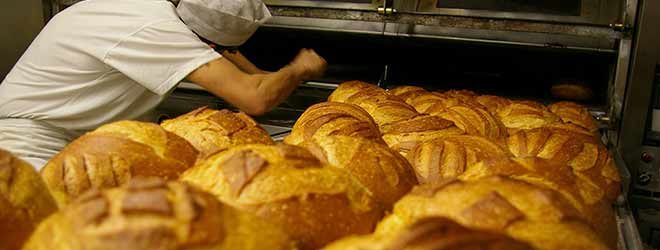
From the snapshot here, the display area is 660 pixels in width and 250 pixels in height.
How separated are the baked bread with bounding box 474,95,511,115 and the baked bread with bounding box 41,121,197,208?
5.27 ft

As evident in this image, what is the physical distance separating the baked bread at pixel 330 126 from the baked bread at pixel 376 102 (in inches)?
11.1

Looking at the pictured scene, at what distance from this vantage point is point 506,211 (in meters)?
0.83

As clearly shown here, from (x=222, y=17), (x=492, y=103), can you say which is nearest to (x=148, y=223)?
(x=222, y=17)

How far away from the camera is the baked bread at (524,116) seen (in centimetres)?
221

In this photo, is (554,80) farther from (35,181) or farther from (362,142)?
(35,181)

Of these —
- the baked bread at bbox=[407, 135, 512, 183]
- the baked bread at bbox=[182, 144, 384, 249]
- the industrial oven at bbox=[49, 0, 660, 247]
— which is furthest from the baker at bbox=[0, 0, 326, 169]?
the baked bread at bbox=[182, 144, 384, 249]

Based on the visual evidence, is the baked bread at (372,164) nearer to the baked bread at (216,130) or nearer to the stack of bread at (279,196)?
the stack of bread at (279,196)

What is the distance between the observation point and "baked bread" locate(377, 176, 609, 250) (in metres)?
0.82

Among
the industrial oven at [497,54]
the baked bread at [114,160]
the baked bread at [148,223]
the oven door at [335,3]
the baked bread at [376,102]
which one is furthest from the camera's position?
the oven door at [335,3]

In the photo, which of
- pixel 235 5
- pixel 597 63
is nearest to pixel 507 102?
pixel 597 63

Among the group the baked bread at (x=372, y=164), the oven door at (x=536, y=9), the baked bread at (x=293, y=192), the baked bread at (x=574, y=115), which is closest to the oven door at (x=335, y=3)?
the oven door at (x=536, y=9)

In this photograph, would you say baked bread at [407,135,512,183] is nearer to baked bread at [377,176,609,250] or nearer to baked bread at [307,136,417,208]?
baked bread at [307,136,417,208]

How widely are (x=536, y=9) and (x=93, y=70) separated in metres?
1.90

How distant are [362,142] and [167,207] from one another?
65 cm
